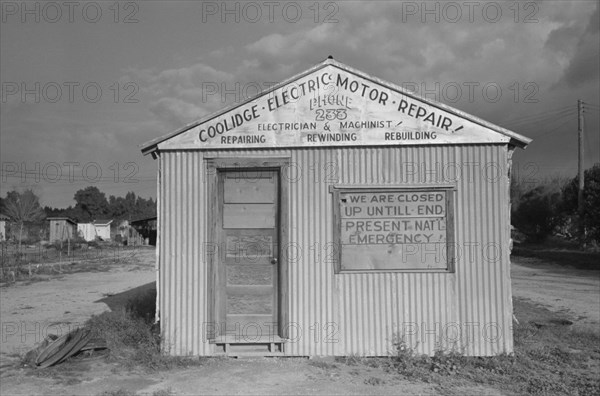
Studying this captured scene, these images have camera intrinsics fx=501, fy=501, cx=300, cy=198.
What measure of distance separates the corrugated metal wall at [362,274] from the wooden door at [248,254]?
26 centimetres

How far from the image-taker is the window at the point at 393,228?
7172 millimetres

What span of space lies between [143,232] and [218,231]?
57.3 meters

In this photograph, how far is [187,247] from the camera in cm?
729

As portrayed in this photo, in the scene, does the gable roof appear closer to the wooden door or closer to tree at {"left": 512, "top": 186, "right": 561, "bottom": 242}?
the wooden door

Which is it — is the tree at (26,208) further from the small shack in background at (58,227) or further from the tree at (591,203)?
the tree at (591,203)

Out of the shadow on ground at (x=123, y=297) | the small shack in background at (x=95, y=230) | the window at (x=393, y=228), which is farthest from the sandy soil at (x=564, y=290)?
the small shack in background at (x=95, y=230)

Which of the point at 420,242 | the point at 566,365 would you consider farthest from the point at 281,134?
the point at 566,365

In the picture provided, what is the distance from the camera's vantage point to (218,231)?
7.30 m

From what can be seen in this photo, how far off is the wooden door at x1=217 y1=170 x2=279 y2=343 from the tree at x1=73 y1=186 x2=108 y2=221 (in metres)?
84.2

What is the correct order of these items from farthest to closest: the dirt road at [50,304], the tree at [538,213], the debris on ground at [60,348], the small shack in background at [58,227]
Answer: the small shack in background at [58,227]
the tree at [538,213]
the dirt road at [50,304]
the debris on ground at [60,348]

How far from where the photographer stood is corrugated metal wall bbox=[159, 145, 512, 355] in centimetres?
707

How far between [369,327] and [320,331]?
696 millimetres

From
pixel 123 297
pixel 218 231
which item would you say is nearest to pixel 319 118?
pixel 218 231

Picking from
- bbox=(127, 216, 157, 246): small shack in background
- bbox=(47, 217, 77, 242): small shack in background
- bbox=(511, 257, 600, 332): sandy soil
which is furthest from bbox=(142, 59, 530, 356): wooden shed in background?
bbox=(127, 216, 157, 246): small shack in background
